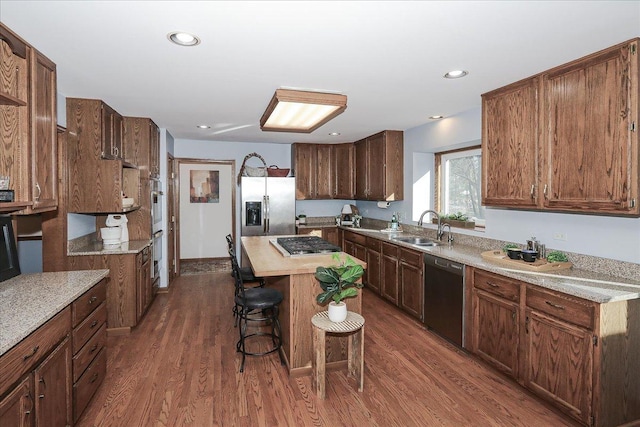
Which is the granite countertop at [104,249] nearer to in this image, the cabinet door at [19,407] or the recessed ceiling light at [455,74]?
the cabinet door at [19,407]

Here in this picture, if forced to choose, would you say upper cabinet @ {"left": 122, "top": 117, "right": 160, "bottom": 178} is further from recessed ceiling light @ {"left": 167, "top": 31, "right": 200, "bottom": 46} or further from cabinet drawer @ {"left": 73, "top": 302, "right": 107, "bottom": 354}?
recessed ceiling light @ {"left": 167, "top": 31, "right": 200, "bottom": 46}

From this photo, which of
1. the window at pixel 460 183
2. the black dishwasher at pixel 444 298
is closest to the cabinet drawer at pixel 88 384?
the black dishwasher at pixel 444 298

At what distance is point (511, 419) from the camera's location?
229 centimetres

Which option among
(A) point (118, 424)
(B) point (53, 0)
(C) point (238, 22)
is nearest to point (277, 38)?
(C) point (238, 22)

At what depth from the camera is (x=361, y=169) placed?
19.6 ft

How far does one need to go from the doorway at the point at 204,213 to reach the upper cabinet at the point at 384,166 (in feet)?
9.32

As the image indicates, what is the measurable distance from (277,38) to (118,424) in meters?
2.55

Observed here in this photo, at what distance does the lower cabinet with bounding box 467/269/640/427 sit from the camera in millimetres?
2070

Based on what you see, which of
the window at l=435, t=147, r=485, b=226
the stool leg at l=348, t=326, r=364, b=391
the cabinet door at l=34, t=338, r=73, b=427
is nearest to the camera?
the cabinet door at l=34, t=338, r=73, b=427

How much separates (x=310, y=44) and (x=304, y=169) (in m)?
4.19

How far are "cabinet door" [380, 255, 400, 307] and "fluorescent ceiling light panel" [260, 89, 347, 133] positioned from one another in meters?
1.92

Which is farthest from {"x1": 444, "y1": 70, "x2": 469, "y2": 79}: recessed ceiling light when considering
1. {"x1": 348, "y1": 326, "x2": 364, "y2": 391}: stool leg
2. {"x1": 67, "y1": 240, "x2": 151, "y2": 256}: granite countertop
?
{"x1": 67, "y1": 240, "x2": 151, "y2": 256}: granite countertop

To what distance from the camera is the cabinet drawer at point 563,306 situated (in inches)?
82.5

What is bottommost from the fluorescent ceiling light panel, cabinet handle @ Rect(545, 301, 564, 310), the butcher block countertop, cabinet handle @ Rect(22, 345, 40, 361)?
cabinet handle @ Rect(22, 345, 40, 361)
